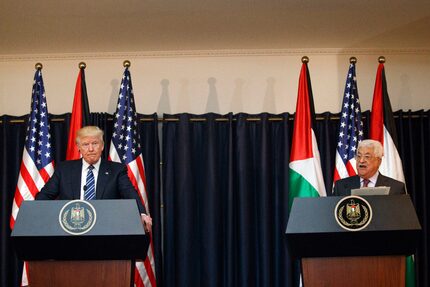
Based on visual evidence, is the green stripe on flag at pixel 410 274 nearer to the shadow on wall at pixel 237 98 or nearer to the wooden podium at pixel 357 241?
the wooden podium at pixel 357 241

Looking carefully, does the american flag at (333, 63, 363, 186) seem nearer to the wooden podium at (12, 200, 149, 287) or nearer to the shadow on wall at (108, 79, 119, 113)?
the shadow on wall at (108, 79, 119, 113)

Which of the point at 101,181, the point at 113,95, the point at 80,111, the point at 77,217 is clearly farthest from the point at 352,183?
the point at 113,95

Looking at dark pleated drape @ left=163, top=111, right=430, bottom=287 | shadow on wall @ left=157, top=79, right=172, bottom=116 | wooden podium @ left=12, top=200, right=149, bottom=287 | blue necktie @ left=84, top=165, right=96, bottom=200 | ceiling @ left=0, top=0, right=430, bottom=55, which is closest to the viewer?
wooden podium @ left=12, top=200, right=149, bottom=287

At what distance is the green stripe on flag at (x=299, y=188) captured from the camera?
19.3 feet

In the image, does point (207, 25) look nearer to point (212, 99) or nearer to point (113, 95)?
point (212, 99)

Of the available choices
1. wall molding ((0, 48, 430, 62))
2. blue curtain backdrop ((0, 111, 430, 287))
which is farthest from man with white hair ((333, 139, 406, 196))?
wall molding ((0, 48, 430, 62))

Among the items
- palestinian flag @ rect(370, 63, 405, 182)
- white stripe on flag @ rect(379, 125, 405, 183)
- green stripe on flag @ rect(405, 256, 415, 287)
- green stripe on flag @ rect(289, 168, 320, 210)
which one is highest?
palestinian flag @ rect(370, 63, 405, 182)

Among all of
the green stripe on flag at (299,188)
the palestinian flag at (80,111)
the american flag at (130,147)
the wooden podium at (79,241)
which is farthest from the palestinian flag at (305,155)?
the wooden podium at (79,241)

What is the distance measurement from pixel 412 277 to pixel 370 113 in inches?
68.5

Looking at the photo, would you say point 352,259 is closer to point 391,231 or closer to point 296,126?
point 391,231

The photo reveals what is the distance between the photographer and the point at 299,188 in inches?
233

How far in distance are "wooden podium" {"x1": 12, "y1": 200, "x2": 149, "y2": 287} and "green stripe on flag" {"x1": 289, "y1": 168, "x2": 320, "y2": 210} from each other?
254 cm

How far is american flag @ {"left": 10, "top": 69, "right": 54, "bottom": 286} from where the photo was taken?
19.3ft

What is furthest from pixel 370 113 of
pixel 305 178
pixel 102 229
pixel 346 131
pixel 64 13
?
pixel 102 229
